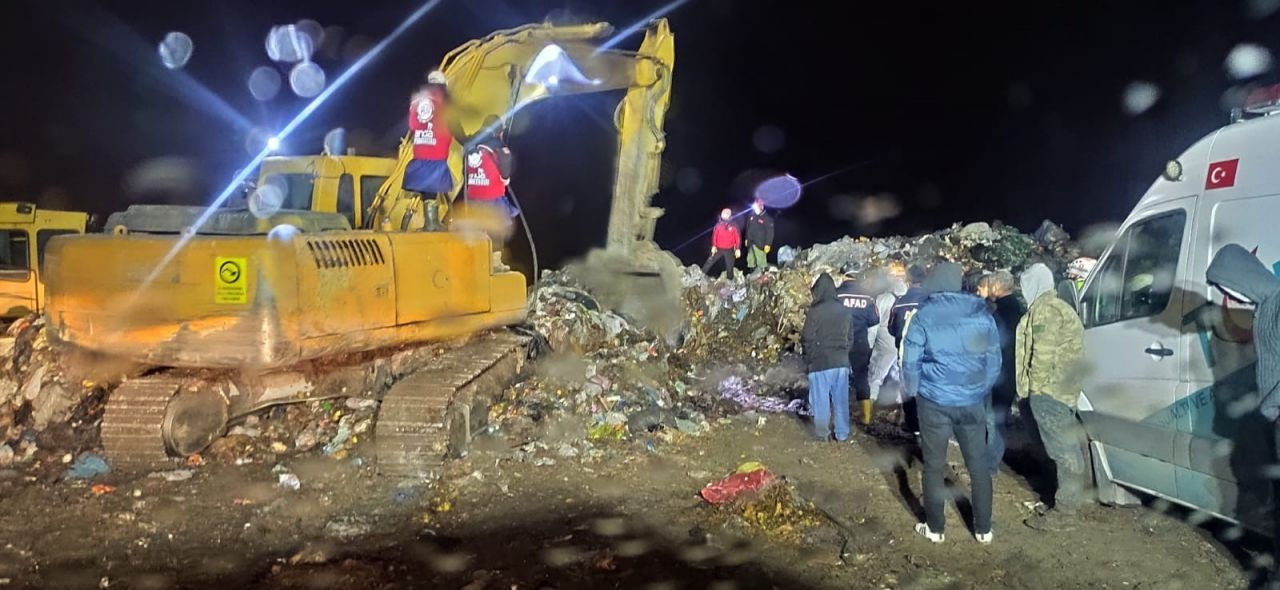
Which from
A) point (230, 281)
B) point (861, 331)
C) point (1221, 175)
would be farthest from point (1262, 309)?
point (230, 281)

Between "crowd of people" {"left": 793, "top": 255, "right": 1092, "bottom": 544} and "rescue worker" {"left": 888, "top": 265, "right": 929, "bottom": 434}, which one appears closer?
"crowd of people" {"left": 793, "top": 255, "right": 1092, "bottom": 544}

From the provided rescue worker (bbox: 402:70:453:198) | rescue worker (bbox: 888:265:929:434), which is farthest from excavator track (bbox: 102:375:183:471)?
rescue worker (bbox: 888:265:929:434)

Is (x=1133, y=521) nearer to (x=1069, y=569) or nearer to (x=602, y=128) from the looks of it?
(x=1069, y=569)

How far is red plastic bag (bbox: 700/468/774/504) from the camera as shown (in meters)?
6.07

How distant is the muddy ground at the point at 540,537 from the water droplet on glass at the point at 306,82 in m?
20.9

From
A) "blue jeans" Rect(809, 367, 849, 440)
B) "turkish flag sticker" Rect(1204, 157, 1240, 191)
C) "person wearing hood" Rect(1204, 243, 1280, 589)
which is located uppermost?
"turkish flag sticker" Rect(1204, 157, 1240, 191)

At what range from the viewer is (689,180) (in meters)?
26.2

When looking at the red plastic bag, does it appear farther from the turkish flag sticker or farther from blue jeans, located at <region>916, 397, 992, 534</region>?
the turkish flag sticker

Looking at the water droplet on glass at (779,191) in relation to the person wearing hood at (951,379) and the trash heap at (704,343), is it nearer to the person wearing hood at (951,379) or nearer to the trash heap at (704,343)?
the trash heap at (704,343)

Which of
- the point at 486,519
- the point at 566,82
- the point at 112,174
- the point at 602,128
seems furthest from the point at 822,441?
the point at 112,174

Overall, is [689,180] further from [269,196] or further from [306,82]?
[269,196]

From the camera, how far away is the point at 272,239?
6.26 meters

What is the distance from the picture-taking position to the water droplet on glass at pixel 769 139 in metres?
25.4

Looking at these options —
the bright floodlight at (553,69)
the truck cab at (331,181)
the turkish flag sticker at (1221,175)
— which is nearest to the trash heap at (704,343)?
the truck cab at (331,181)
